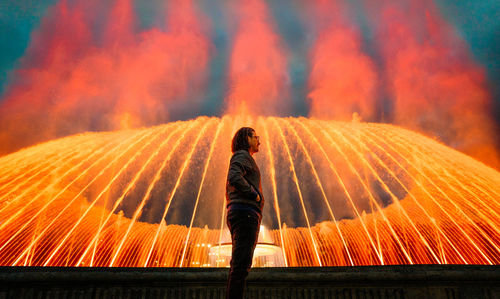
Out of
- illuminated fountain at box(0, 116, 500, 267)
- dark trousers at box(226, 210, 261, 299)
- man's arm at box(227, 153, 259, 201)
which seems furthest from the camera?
illuminated fountain at box(0, 116, 500, 267)

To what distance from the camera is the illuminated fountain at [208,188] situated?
46.8 ft

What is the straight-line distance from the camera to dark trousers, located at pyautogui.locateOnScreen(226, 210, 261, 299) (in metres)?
2.72

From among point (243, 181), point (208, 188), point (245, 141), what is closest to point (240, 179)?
point (243, 181)

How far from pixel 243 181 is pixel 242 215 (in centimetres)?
31

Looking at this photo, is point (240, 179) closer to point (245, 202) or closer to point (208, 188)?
point (245, 202)

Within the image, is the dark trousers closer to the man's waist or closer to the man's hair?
the man's waist

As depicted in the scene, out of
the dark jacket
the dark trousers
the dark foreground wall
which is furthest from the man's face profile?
the dark foreground wall

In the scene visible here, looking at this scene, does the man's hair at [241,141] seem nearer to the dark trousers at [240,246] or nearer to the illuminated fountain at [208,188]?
the dark trousers at [240,246]

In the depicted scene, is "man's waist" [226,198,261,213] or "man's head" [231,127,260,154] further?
"man's head" [231,127,260,154]

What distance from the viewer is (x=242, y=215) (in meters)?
2.92

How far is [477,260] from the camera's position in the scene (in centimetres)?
1700

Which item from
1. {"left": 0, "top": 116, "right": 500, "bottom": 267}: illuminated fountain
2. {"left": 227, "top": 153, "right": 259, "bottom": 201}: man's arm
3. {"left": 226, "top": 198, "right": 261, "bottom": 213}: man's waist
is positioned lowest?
{"left": 226, "top": 198, "right": 261, "bottom": 213}: man's waist

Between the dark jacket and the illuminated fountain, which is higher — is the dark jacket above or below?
below

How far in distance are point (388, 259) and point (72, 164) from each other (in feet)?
70.6
